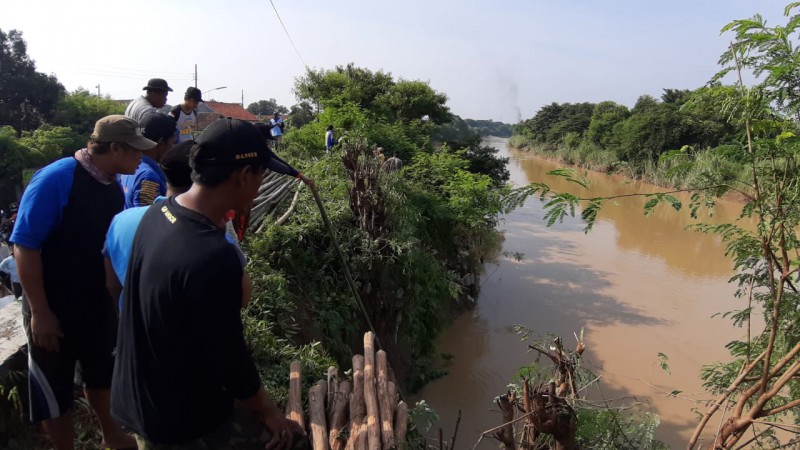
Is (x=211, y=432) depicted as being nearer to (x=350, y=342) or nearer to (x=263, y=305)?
(x=263, y=305)

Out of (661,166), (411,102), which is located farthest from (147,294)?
(661,166)

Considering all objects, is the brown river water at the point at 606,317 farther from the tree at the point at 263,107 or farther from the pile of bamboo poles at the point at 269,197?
the tree at the point at 263,107

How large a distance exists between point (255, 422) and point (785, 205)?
3.04 metres

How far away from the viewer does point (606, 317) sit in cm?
1051

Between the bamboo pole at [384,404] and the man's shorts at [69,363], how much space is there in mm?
1347

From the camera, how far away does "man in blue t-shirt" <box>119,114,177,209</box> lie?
252cm

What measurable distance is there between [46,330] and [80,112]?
2951cm

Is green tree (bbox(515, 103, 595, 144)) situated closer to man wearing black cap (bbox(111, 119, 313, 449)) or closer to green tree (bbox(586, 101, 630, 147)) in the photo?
green tree (bbox(586, 101, 630, 147))

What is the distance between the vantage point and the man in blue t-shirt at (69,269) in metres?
2.09

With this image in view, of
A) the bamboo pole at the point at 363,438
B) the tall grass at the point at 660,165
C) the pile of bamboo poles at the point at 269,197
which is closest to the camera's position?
the bamboo pole at the point at 363,438

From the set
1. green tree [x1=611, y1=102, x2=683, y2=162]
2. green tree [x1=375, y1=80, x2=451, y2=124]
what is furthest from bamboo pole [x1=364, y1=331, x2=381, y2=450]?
green tree [x1=611, y1=102, x2=683, y2=162]

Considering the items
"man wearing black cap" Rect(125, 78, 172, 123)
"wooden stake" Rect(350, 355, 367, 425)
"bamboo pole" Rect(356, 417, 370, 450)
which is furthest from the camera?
"man wearing black cap" Rect(125, 78, 172, 123)

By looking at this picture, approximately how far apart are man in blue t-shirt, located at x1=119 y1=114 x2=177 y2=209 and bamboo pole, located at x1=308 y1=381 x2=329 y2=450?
51.8 inches

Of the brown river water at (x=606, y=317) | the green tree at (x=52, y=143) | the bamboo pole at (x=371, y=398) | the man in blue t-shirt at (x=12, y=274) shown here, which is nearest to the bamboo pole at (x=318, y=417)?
the bamboo pole at (x=371, y=398)
